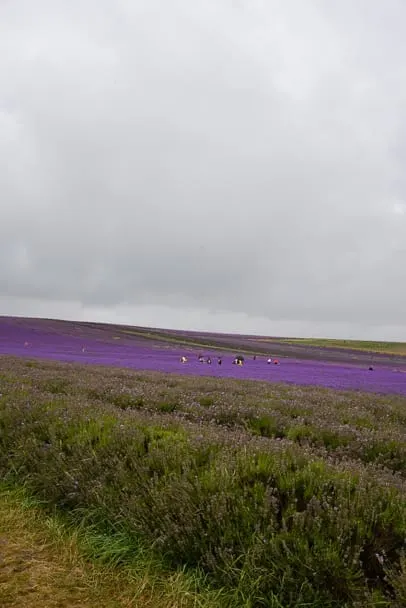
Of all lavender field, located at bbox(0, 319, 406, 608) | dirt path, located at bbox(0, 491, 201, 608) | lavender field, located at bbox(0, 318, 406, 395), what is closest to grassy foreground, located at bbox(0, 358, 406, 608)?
lavender field, located at bbox(0, 319, 406, 608)

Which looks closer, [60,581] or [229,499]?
[60,581]

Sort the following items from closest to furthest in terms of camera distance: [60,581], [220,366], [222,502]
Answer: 1. [60,581]
2. [222,502]
3. [220,366]

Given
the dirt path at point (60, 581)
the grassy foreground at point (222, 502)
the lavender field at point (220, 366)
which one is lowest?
the dirt path at point (60, 581)

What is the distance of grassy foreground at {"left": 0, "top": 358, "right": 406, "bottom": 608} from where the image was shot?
2.77 m

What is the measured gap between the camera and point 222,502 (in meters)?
3.21

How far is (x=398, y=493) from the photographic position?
3252 mm

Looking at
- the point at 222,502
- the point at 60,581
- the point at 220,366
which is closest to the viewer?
the point at 60,581

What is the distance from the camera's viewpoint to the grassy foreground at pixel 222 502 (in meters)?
2.77

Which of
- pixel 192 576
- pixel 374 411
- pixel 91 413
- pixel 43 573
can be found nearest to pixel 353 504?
pixel 192 576

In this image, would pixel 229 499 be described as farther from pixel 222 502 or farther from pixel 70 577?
pixel 70 577

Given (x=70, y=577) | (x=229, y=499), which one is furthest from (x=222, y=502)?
(x=70, y=577)

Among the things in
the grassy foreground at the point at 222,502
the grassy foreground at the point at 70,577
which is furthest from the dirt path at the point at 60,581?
the grassy foreground at the point at 222,502

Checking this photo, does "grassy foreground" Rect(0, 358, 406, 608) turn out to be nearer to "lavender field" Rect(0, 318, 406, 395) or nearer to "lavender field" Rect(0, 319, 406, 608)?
"lavender field" Rect(0, 319, 406, 608)

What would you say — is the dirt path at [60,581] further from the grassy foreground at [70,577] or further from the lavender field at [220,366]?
the lavender field at [220,366]
